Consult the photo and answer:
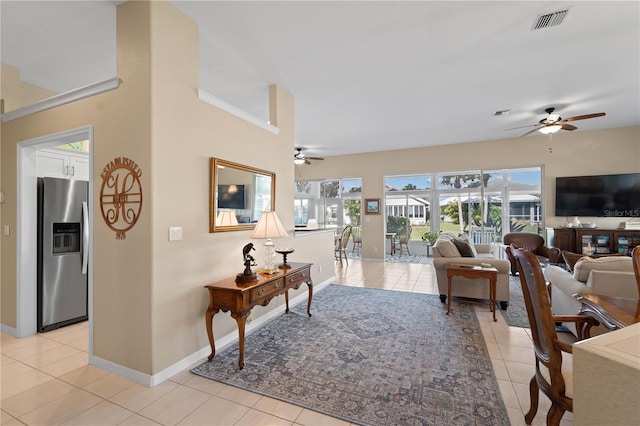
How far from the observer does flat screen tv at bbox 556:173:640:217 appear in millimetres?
5777

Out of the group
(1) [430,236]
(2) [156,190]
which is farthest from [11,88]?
(1) [430,236]

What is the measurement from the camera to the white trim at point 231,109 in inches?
108

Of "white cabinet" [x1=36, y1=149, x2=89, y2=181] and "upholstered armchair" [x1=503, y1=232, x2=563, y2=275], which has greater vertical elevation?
"white cabinet" [x1=36, y1=149, x2=89, y2=181]

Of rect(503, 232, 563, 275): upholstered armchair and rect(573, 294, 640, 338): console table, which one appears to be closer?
rect(573, 294, 640, 338): console table

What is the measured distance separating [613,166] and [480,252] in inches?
134

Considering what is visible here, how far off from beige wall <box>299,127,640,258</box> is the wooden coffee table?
4027mm

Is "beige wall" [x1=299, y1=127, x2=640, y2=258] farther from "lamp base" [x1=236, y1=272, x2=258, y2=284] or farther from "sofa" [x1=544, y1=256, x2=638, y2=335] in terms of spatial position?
"lamp base" [x1=236, y1=272, x2=258, y2=284]

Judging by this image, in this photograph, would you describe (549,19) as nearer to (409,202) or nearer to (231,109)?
(231,109)

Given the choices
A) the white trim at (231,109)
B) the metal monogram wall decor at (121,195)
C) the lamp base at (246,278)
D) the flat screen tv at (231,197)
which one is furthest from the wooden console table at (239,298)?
the white trim at (231,109)

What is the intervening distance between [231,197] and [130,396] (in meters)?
1.86

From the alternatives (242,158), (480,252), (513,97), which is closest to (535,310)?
(242,158)

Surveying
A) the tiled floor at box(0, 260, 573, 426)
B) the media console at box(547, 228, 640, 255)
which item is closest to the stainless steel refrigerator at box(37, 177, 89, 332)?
the tiled floor at box(0, 260, 573, 426)

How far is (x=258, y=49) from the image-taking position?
3184 millimetres

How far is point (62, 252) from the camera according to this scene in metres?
3.33
